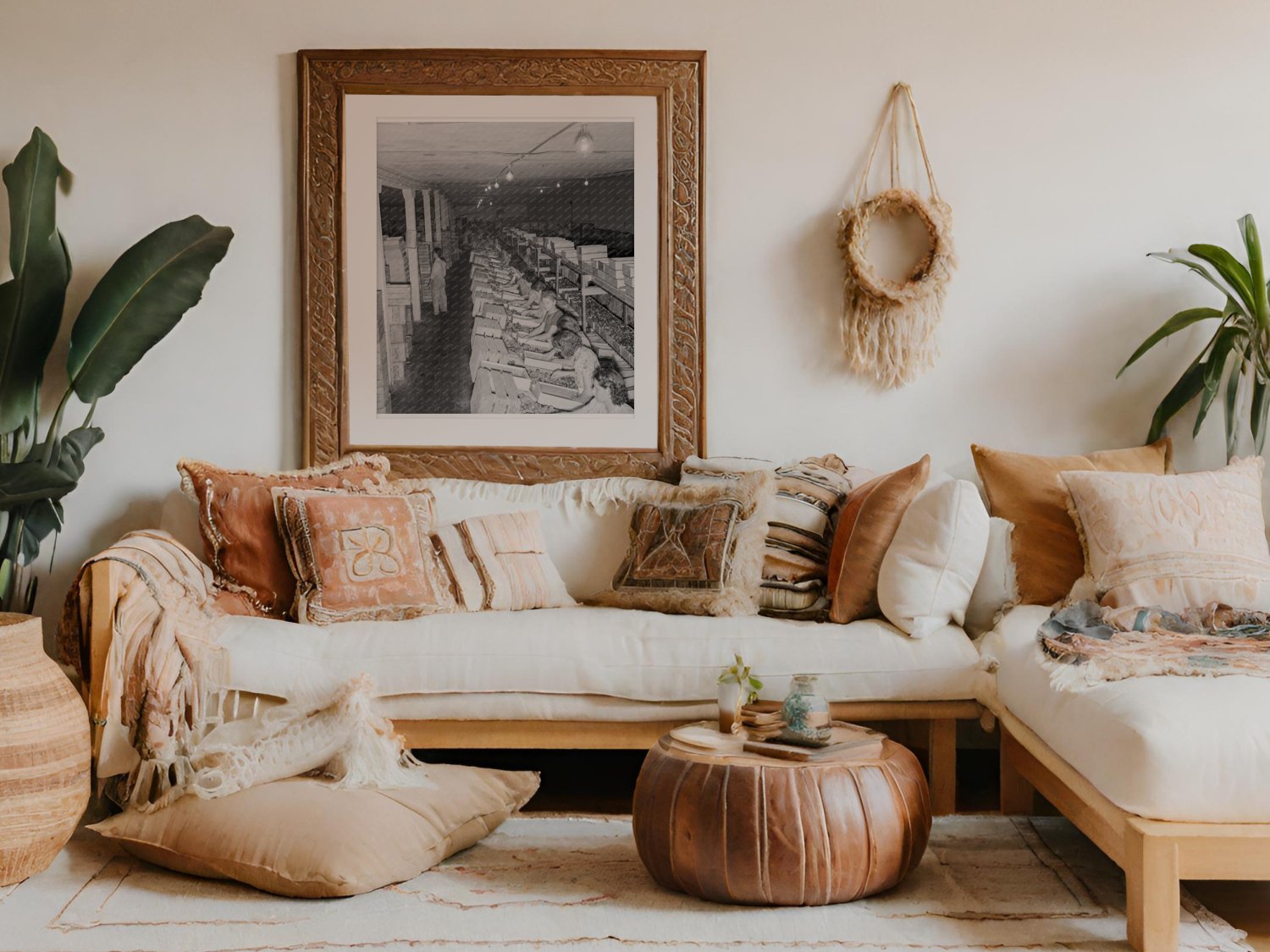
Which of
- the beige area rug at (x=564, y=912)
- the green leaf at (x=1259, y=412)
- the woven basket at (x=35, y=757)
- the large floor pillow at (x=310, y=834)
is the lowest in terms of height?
the beige area rug at (x=564, y=912)

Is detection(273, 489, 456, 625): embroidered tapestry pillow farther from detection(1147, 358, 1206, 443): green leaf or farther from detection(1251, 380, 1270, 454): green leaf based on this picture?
detection(1251, 380, 1270, 454): green leaf

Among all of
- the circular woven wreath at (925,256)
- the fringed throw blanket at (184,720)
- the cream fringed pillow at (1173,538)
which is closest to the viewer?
the fringed throw blanket at (184,720)

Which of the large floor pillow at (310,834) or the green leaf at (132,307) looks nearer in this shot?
the large floor pillow at (310,834)

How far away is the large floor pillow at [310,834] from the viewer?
7.41 feet

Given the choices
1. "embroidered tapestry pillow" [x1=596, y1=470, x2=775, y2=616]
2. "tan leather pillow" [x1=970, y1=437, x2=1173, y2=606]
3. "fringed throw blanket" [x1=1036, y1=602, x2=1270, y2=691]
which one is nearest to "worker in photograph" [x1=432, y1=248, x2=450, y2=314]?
"embroidered tapestry pillow" [x1=596, y1=470, x2=775, y2=616]

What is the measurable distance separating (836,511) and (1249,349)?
53.5 inches

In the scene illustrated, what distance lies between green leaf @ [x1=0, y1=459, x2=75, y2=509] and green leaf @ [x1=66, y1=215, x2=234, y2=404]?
0.62 m

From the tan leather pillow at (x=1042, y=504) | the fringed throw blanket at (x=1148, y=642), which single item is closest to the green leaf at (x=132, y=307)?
the tan leather pillow at (x=1042, y=504)

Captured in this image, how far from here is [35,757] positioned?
236cm

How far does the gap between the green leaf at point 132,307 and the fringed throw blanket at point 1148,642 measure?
8.61 ft

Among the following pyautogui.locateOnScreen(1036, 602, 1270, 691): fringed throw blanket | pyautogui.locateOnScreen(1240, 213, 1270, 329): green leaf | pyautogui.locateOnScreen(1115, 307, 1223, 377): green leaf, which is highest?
pyautogui.locateOnScreen(1240, 213, 1270, 329): green leaf

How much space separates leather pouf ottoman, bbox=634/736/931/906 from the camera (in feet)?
7.00

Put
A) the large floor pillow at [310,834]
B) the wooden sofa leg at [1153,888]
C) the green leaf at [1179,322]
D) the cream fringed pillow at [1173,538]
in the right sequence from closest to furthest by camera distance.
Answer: the wooden sofa leg at [1153,888] → the large floor pillow at [310,834] → the cream fringed pillow at [1173,538] → the green leaf at [1179,322]

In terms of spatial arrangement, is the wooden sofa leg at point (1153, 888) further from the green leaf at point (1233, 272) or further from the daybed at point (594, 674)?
the green leaf at point (1233, 272)
